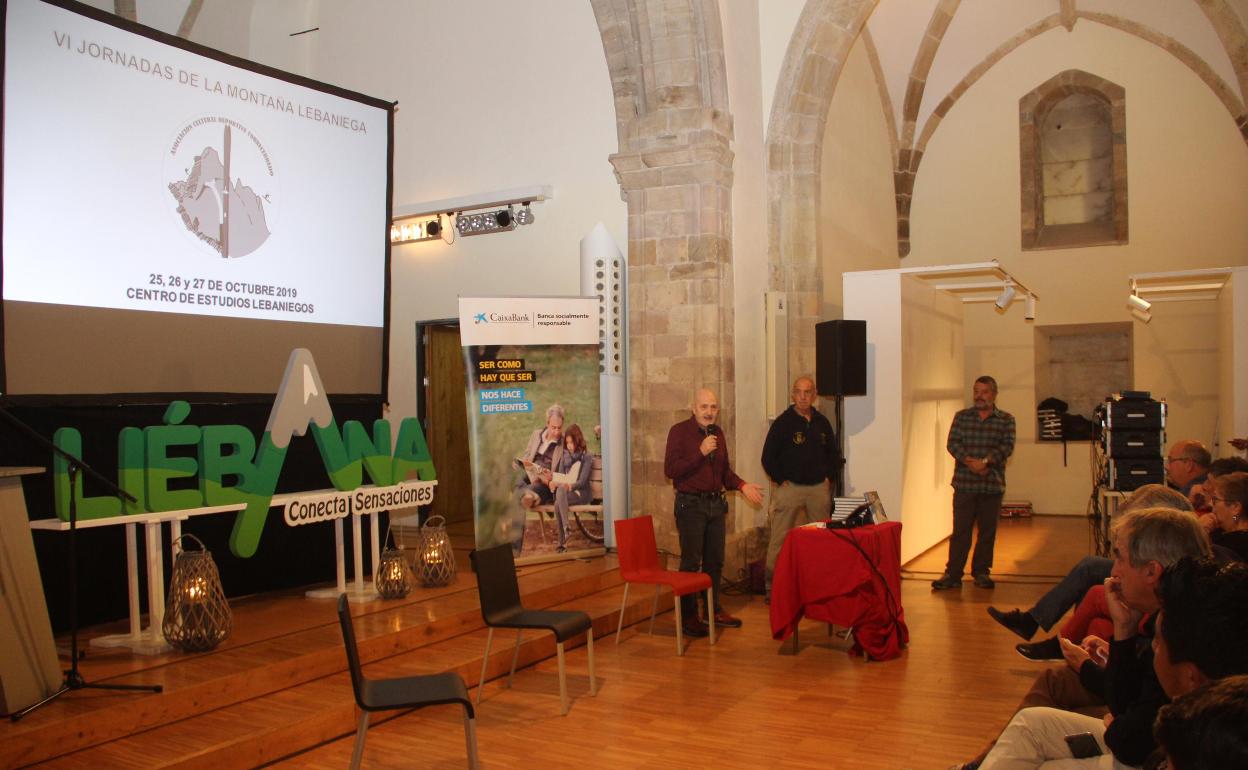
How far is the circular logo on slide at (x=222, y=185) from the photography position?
5.89 m

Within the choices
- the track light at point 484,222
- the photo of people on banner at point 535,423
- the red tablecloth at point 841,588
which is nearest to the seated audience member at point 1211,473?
the red tablecloth at point 841,588

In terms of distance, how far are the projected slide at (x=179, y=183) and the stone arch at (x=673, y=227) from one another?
6.67 ft

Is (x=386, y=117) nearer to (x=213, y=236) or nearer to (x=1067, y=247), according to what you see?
(x=213, y=236)

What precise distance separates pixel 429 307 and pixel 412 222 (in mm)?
795

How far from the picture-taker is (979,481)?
7.89 metres

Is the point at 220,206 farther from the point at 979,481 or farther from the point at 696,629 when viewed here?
the point at 979,481

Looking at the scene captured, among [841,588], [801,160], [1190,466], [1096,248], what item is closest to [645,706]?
[841,588]

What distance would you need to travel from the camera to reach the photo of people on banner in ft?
24.8

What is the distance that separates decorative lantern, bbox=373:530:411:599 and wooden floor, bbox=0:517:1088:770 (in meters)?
0.26

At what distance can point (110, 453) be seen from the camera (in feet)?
19.2

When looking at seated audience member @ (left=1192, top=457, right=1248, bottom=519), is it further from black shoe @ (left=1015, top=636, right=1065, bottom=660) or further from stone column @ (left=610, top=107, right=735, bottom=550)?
stone column @ (left=610, top=107, right=735, bottom=550)

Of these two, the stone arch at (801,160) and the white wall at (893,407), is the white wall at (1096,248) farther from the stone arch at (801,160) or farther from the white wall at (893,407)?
the stone arch at (801,160)

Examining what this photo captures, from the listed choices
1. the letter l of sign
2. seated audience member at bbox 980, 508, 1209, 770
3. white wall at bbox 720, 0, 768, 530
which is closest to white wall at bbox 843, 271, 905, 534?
white wall at bbox 720, 0, 768, 530

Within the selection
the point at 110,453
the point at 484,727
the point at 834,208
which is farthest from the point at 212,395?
the point at 834,208
